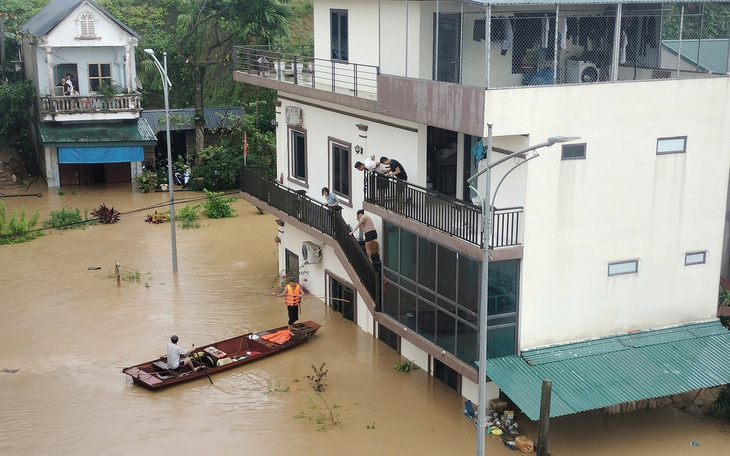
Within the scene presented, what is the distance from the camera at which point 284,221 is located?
1098 inches

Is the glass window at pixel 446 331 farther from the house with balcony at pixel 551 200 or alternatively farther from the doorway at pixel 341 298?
the doorway at pixel 341 298

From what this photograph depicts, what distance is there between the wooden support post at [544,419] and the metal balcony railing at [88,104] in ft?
102

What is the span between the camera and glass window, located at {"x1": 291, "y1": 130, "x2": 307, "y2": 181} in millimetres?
27520

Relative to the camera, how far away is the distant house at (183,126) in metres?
45.9

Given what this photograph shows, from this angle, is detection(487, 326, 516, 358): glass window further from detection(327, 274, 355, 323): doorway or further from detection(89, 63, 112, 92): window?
detection(89, 63, 112, 92): window

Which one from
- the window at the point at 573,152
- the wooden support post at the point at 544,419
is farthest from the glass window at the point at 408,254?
the wooden support post at the point at 544,419

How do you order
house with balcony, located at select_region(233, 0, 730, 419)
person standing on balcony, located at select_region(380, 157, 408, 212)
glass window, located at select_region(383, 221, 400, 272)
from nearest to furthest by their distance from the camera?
house with balcony, located at select_region(233, 0, 730, 419) < person standing on balcony, located at select_region(380, 157, 408, 212) < glass window, located at select_region(383, 221, 400, 272)

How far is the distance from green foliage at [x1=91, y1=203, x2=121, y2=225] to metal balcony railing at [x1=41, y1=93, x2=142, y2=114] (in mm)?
6637

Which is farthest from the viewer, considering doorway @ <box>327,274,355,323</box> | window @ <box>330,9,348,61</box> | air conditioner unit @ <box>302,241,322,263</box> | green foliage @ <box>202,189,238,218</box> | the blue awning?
the blue awning

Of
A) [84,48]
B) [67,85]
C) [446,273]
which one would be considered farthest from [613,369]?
[84,48]

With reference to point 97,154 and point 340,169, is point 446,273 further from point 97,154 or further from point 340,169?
point 97,154

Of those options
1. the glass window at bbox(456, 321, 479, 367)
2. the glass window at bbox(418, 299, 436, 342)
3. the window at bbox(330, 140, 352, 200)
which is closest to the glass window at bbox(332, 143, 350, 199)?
the window at bbox(330, 140, 352, 200)

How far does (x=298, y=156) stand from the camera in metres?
27.9

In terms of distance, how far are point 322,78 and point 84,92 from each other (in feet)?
70.6
